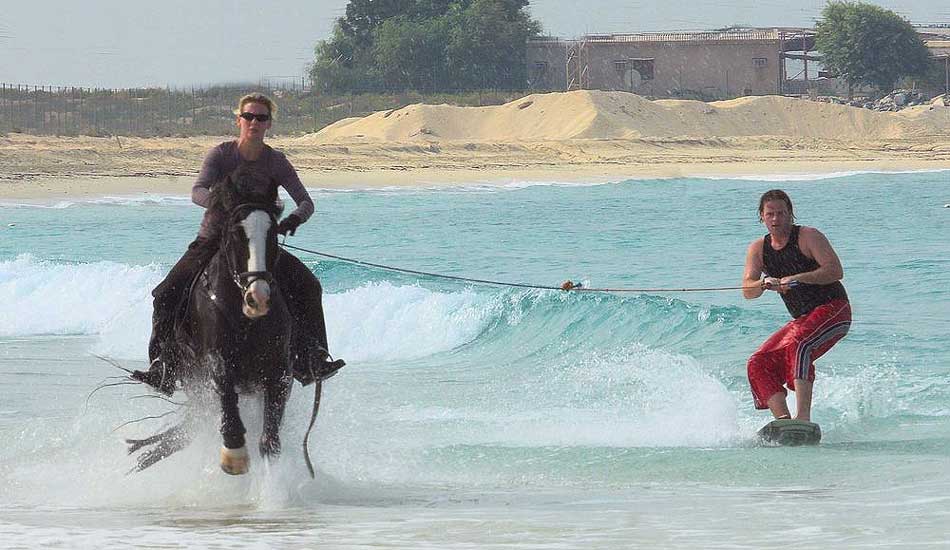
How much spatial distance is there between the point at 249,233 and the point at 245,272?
20 cm

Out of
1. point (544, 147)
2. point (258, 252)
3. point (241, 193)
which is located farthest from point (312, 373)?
point (544, 147)

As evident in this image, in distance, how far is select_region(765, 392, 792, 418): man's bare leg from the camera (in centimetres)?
976

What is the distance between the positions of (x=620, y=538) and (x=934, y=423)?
16.3 feet

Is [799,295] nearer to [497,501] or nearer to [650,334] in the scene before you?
[497,501]

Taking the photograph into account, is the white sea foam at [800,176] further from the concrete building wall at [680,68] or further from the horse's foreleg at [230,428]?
the horse's foreleg at [230,428]

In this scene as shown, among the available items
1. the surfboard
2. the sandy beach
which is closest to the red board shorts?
the surfboard

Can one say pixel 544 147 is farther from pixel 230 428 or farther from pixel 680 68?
pixel 230 428

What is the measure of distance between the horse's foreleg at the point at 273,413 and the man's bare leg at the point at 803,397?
3.34 m

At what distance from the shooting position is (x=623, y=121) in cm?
6388

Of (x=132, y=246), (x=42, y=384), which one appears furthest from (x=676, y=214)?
(x=42, y=384)

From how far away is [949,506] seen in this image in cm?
788

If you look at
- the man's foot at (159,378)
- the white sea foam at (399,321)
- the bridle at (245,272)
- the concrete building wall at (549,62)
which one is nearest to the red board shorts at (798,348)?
the bridle at (245,272)

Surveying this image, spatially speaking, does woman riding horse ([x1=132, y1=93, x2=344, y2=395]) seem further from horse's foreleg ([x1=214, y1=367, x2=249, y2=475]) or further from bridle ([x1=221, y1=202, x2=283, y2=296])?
horse's foreleg ([x1=214, y1=367, x2=249, y2=475])

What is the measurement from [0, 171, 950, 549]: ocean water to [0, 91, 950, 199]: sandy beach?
19.5 m
